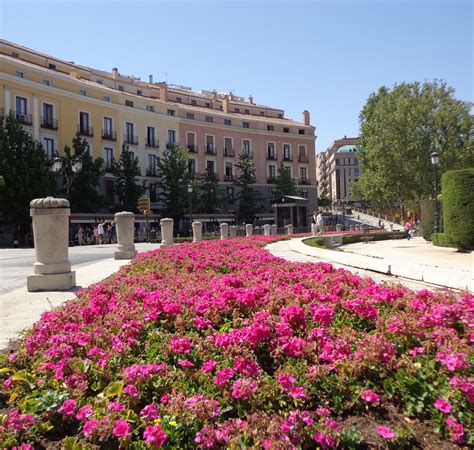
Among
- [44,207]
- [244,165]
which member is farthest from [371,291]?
[244,165]

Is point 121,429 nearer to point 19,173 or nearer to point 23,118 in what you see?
point 19,173

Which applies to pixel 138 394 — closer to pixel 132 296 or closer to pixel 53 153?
pixel 132 296

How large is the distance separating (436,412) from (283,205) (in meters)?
40.7

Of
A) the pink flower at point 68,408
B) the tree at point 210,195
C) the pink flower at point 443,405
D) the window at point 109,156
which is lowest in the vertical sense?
the pink flower at point 68,408

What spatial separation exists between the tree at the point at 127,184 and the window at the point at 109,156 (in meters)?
1.38

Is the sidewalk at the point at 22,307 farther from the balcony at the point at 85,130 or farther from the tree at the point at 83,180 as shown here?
the balcony at the point at 85,130

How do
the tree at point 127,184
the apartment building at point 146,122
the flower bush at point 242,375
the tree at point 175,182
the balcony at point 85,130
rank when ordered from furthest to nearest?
the tree at point 175,182
the tree at point 127,184
the balcony at point 85,130
the apartment building at point 146,122
the flower bush at point 242,375

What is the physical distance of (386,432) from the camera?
2014mm

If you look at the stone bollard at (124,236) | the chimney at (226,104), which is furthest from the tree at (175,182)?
the stone bollard at (124,236)

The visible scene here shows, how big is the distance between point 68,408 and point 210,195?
49933mm

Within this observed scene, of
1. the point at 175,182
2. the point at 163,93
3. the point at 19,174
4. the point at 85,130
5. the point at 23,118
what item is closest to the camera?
the point at 19,174

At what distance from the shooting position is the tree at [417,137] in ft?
129

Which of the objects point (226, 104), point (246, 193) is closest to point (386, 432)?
point (246, 193)

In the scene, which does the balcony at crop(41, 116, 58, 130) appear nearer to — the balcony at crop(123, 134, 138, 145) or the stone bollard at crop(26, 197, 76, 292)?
the balcony at crop(123, 134, 138, 145)
